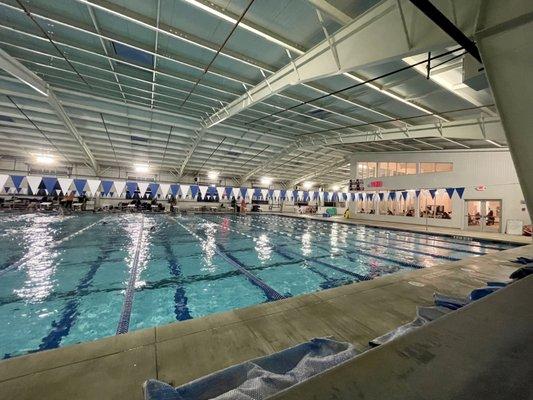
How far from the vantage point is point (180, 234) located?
383 inches

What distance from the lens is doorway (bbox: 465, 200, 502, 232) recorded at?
1284cm

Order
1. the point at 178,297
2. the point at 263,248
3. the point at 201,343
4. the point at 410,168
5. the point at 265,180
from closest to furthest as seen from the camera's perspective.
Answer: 1. the point at 201,343
2. the point at 178,297
3. the point at 263,248
4. the point at 410,168
5. the point at 265,180

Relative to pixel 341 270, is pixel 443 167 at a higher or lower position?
higher

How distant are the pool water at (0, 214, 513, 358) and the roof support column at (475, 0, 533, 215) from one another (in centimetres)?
333

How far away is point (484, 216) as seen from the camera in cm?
1285

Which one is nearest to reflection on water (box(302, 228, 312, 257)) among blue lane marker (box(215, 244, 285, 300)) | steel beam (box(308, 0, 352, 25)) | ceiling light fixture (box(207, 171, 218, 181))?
blue lane marker (box(215, 244, 285, 300))

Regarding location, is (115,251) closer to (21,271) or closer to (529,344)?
(21,271)

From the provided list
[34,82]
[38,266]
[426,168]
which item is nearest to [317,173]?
[426,168]

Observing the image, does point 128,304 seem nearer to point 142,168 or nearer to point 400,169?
point 400,169

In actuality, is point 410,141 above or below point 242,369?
above

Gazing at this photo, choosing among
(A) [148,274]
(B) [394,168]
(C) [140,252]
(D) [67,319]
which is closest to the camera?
(D) [67,319]

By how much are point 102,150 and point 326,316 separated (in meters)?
20.1

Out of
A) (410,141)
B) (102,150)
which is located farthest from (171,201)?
(410,141)

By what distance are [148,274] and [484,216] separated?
1634 centimetres
